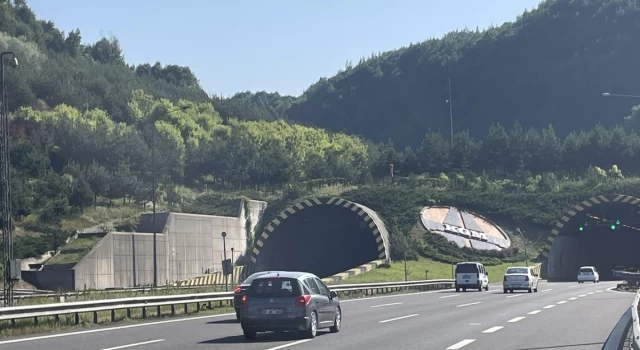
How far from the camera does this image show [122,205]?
9194 centimetres

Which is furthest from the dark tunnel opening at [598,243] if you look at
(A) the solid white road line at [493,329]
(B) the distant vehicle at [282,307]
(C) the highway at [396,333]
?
(B) the distant vehicle at [282,307]

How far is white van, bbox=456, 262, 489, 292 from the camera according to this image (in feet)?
182

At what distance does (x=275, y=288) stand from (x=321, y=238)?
6593 centimetres

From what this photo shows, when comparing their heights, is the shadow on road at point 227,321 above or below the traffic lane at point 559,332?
above

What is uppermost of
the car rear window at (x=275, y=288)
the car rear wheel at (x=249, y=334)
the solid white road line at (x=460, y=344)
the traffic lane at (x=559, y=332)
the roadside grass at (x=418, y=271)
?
the car rear window at (x=275, y=288)

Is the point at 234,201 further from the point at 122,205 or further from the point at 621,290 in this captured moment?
the point at 621,290

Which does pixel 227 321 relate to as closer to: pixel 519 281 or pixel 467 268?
pixel 519 281

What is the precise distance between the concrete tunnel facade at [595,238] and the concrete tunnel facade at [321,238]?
1593 cm

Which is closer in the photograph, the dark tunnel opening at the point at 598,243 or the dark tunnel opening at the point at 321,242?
the dark tunnel opening at the point at 321,242

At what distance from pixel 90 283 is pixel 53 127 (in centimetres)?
4716

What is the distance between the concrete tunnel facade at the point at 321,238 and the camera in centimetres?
8519

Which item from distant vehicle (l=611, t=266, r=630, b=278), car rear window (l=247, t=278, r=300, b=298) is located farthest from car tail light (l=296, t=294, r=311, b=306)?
distant vehicle (l=611, t=266, r=630, b=278)

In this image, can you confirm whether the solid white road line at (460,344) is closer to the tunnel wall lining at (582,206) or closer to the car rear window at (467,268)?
the car rear window at (467,268)

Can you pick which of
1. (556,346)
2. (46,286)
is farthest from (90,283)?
(556,346)
